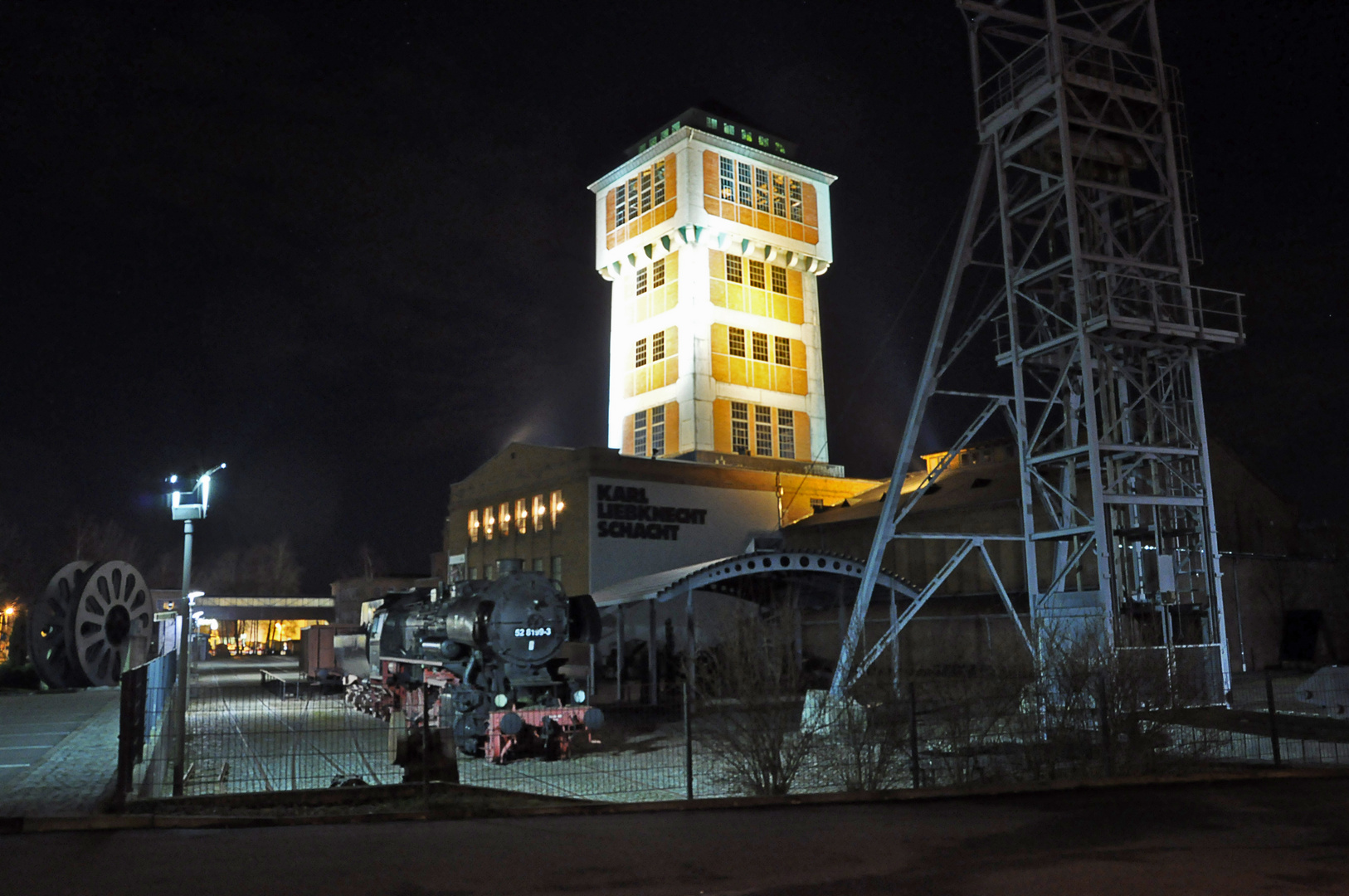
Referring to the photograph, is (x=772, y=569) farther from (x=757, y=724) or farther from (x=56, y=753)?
(x=56, y=753)

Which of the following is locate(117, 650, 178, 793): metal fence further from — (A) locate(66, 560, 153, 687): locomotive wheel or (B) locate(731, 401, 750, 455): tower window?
(B) locate(731, 401, 750, 455): tower window

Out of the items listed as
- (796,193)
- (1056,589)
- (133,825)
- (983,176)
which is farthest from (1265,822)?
(796,193)

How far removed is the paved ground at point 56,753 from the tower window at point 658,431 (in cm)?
3630

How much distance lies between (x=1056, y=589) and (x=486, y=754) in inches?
556

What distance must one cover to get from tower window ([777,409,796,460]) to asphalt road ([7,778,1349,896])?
51.0 metres

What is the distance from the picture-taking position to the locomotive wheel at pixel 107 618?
2994 cm

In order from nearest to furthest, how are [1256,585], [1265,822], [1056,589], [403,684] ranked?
1. [1265,822]
2. [1056,589]
3. [403,684]
4. [1256,585]

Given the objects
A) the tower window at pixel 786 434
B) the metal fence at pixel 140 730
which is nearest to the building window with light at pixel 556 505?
the tower window at pixel 786 434

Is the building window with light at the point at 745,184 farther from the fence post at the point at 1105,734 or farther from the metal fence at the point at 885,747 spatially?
the fence post at the point at 1105,734

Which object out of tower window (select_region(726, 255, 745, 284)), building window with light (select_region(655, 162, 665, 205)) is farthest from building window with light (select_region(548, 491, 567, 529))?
building window with light (select_region(655, 162, 665, 205))

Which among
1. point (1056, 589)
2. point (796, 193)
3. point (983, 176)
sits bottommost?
point (1056, 589)

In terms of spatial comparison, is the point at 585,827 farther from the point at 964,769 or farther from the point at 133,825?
the point at 964,769

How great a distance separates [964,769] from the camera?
1393 centimetres

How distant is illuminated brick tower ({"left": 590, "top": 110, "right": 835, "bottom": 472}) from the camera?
59.7 metres
